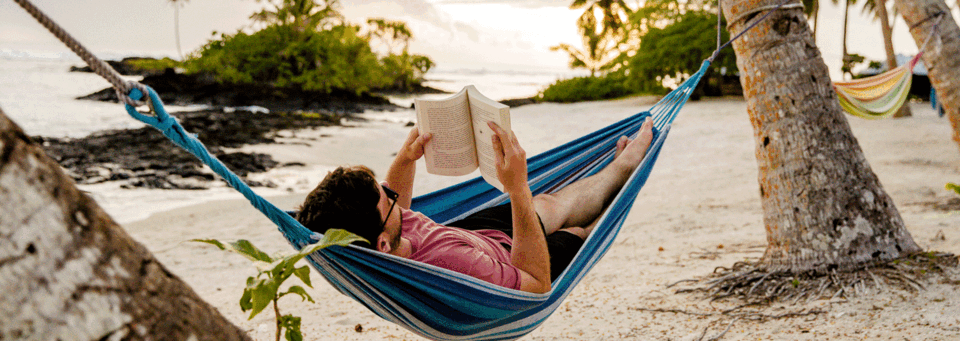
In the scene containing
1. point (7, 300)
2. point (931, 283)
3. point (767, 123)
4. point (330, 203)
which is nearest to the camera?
point (7, 300)

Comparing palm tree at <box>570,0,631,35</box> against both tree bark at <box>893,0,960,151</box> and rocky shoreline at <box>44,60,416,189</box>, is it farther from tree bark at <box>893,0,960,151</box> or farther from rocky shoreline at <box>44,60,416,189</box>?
tree bark at <box>893,0,960,151</box>

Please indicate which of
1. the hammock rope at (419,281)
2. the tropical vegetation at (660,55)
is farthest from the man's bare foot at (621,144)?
the tropical vegetation at (660,55)

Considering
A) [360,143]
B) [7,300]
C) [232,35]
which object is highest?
[232,35]

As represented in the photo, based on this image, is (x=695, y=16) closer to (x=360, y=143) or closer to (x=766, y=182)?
(x=360, y=143)

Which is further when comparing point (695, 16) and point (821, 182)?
point (695, 16)

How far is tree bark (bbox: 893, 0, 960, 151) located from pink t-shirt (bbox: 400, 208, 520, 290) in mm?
2150

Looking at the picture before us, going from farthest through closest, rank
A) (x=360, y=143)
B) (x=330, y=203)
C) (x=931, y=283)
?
(x=360, y=143) → (x=931, y=283) → (x=330, y=203)

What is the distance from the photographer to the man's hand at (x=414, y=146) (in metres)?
1.51

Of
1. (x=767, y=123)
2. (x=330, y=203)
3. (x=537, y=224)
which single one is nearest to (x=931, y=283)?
→ (x=767, y=123)

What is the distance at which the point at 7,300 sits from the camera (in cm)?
55

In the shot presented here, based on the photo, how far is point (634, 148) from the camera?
1.97m

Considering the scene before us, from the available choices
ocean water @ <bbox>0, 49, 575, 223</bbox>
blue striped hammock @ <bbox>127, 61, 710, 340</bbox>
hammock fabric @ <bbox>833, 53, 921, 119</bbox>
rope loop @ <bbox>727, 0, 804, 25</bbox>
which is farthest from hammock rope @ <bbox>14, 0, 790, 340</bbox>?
hammock fabric @ <bbox>833, 53, 921, 119</bbox>

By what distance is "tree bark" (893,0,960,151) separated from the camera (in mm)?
2527

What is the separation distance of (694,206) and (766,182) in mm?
2192
